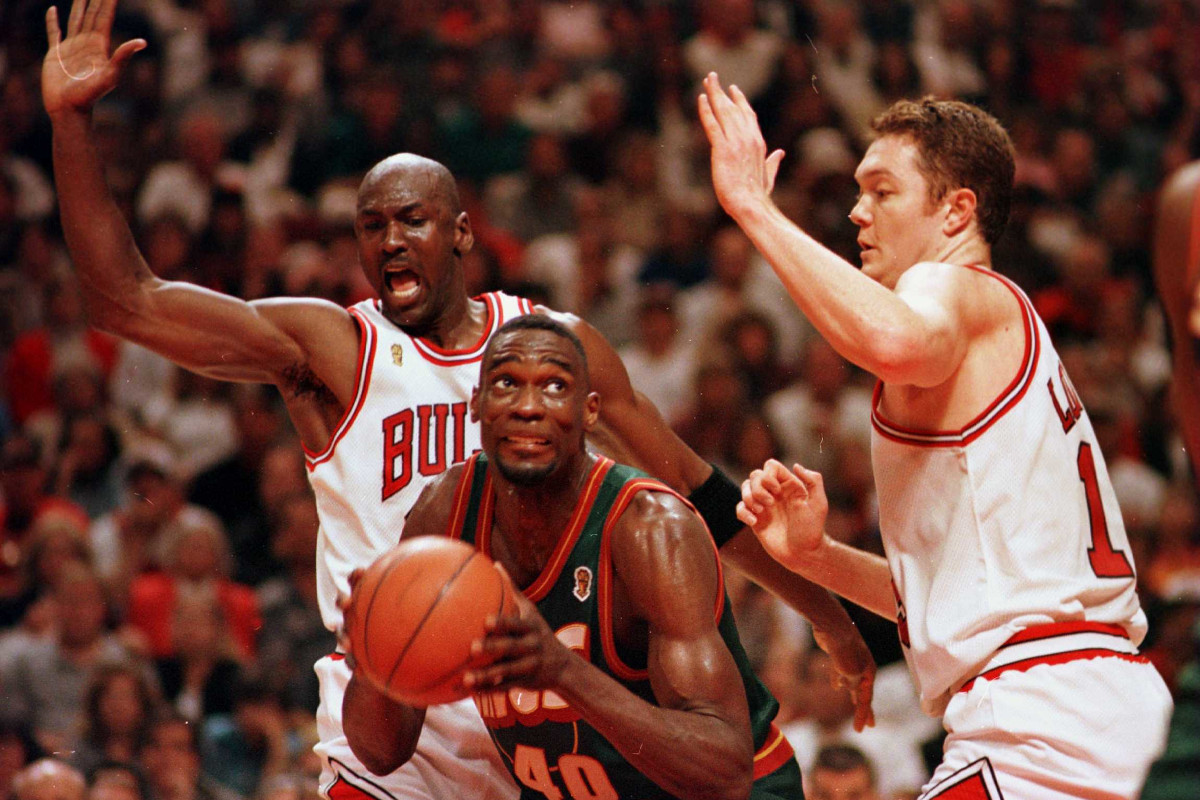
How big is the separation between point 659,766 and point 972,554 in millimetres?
745

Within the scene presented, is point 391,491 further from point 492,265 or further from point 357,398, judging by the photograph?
point 492,265

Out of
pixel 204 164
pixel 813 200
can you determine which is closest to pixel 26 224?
pixel 204 164

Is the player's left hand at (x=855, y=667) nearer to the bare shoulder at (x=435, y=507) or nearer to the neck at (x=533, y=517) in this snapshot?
the neck at (x=533, y=517)

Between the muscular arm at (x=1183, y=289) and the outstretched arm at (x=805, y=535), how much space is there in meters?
1.16

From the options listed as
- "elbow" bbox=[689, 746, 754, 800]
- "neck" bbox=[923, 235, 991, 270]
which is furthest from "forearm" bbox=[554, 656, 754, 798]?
"neck" bbox=[923, 235, 991, 270]

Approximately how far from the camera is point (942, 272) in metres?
3.06

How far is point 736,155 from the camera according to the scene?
3.15 m

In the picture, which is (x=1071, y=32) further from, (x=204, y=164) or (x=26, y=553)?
(x=26, y=553)

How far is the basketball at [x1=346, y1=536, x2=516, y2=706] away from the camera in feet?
9.14

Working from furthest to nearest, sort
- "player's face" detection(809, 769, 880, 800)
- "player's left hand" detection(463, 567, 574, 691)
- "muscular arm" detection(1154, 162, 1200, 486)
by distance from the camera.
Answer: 1. "player's face" detection(809, 769, 880, 800)
2. "player's left hand" detection(463, 567, 574, 691)
3. "muscular arm" detection(1154, 162, 1200, 486)

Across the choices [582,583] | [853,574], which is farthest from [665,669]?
[853,574]

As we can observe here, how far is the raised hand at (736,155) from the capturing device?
3.11m

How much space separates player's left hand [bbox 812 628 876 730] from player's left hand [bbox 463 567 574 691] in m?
1.40

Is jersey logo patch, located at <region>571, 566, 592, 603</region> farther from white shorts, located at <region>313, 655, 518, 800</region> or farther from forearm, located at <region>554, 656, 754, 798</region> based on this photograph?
white shorts, located at <region>313, 655, 518, 800</region>
